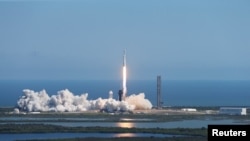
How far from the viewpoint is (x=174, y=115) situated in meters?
66.1

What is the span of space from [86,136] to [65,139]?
2586 mm

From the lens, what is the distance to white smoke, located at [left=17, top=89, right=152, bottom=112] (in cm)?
7044

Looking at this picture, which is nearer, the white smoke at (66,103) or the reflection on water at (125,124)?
the reflection on water at (125,124)

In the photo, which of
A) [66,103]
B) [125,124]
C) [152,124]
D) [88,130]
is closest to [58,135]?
[88,130]

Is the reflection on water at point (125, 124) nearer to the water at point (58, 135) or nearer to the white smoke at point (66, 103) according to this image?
the water at point (58, 135)

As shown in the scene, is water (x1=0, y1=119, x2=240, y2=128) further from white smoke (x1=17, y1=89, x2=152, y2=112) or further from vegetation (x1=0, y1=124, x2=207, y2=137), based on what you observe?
white smoke (x1=17, y1=89, x2=152, y2=112)

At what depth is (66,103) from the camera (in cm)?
7194

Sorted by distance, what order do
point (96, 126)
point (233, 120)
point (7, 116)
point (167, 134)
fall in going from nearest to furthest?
point (167, 134) < point (96, 126) < point (233, 120) < point (7, 116)

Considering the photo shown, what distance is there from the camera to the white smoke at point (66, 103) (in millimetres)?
70438

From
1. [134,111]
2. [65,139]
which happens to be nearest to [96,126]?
[65,139]

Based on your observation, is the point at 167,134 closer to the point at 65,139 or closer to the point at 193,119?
the point at 65,139

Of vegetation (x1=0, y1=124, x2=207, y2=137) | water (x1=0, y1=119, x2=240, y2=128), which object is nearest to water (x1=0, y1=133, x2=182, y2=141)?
vegetation (x1=0, y1=124, x2=207, y2=137)

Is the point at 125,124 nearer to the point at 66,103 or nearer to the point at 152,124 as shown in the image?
the point at 152,124

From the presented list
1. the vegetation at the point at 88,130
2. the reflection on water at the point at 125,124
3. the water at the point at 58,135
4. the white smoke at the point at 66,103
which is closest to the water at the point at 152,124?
the reflection on water at the point at 125,124
